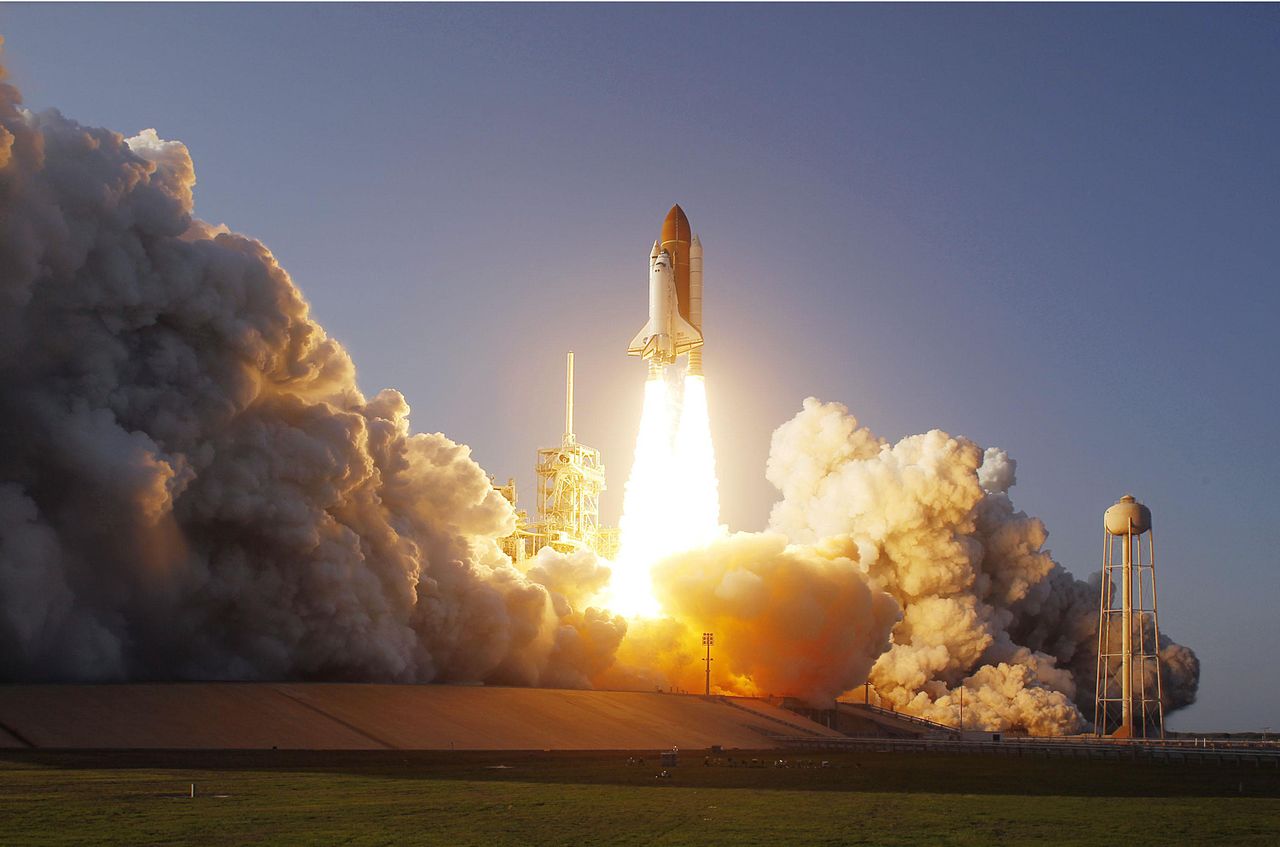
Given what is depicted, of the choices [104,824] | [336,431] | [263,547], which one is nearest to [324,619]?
[263,547]

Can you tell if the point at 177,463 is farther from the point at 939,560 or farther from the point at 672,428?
the point at 939,560

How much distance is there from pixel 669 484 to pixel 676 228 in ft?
51.1

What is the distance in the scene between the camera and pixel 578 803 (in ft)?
102

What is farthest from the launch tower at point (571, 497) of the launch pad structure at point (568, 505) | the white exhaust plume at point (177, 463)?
the white exhaust plume at point (177, 463)

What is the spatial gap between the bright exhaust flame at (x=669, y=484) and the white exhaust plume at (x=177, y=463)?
1644 cm

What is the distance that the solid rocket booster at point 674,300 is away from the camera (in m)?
84.4

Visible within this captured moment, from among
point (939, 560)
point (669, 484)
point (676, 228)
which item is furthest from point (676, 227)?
point (939, 560)

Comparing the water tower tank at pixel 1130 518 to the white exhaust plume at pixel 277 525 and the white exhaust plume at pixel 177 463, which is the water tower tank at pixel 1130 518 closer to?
the white exhaust plume at pixel 277 525

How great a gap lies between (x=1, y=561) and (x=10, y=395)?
7.30 metres

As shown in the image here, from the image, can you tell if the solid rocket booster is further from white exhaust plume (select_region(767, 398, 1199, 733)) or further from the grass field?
the grass field

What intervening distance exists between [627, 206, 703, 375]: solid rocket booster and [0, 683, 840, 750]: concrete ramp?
22.1m

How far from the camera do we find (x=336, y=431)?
62625 mm

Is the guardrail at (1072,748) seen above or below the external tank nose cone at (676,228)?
below

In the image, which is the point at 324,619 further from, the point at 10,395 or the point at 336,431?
the point at 10,395
